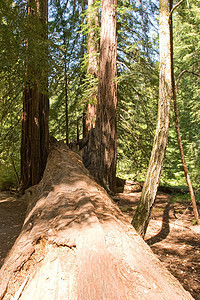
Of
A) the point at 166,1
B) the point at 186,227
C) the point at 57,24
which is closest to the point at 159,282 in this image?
the point at 186,227

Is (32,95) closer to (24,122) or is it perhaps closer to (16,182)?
(24,122)

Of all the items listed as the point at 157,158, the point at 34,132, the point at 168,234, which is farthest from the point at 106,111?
the point at 168,234

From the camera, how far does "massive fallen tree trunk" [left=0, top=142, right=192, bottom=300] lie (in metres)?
1.56

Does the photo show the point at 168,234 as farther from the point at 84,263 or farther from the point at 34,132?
the point at 34,132

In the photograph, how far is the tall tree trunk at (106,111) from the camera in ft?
22.9

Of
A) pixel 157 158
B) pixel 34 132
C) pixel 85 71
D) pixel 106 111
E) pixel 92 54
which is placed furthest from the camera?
pixel 85 71

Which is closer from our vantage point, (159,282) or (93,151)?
(159,282)

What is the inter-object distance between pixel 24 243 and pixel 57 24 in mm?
11458

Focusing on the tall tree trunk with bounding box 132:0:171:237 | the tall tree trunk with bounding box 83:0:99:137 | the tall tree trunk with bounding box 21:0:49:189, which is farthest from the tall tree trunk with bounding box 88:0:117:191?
the tall tree trunk with bounding box 132:0:171:237

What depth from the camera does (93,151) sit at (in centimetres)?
711

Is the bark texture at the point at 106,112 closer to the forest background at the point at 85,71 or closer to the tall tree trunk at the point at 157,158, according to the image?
the forest background at the point at 85,71

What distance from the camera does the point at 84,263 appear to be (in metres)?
1.82

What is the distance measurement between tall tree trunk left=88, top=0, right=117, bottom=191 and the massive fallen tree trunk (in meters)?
4.03

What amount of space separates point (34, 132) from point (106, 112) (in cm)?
273
